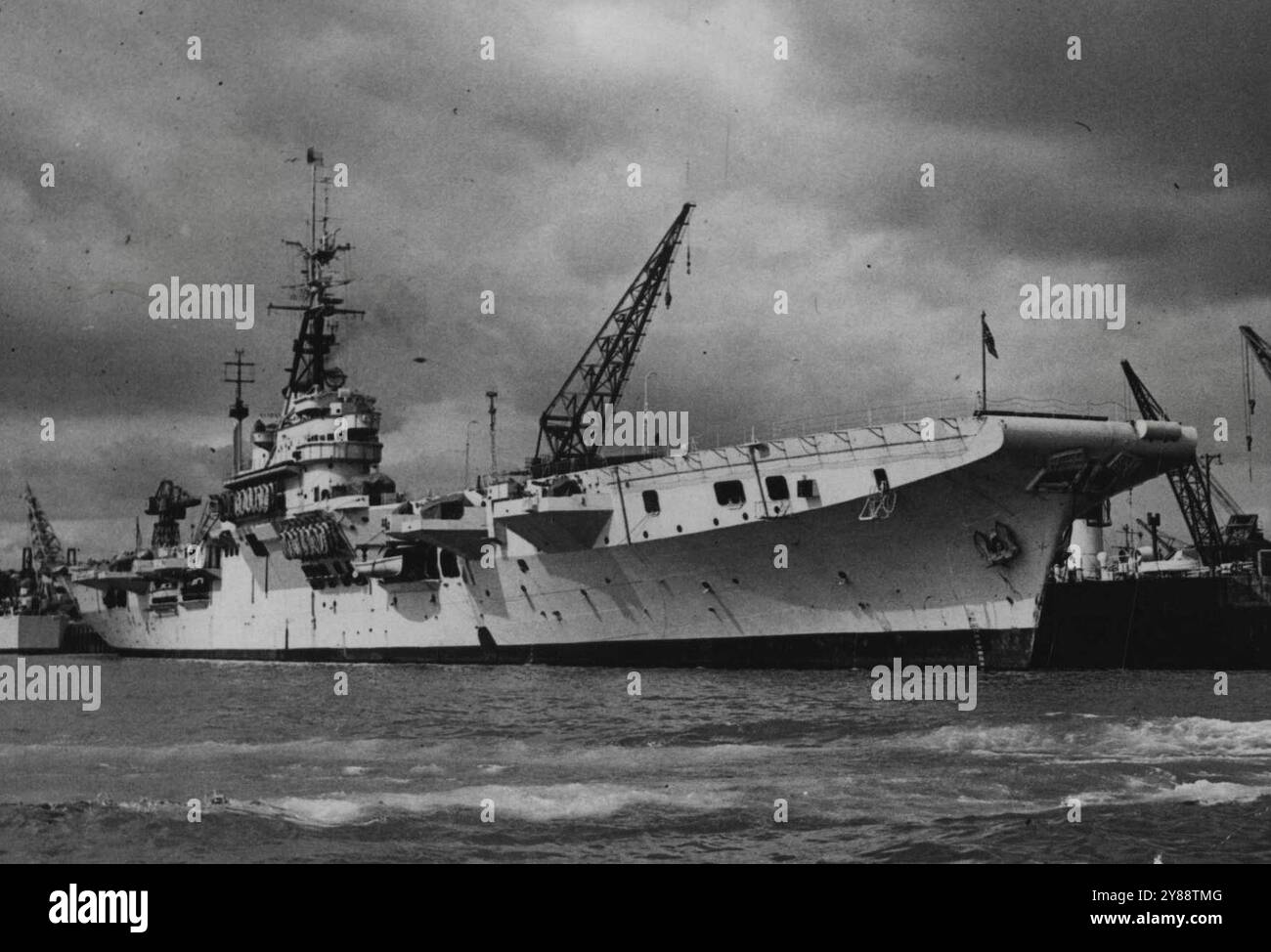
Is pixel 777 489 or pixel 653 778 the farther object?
pixel 777 489

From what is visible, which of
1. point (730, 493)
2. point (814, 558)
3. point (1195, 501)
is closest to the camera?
point (814, 558)

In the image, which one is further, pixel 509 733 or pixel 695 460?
pixel 695 460

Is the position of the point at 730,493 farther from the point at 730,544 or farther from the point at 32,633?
the point at 32,633

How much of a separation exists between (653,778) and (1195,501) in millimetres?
36795

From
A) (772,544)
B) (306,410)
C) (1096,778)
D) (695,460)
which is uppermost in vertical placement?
(306,410)

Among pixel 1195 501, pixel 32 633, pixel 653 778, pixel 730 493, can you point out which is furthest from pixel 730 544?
pixel 32 633

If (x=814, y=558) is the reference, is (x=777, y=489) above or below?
above

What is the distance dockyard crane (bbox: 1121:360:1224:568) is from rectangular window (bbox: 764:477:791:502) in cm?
2080

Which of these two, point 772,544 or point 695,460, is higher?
point 695,460

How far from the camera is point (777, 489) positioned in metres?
24.9
